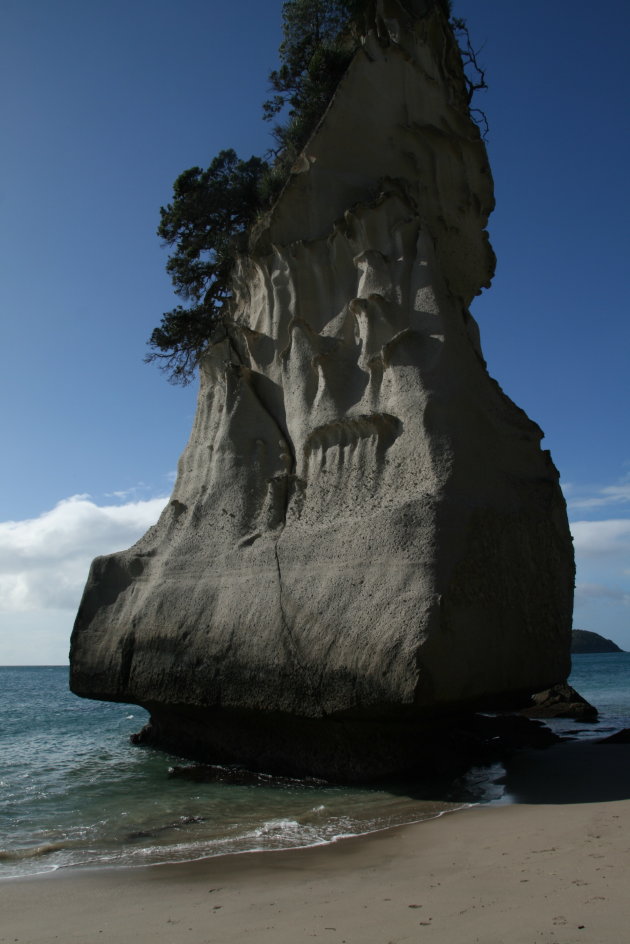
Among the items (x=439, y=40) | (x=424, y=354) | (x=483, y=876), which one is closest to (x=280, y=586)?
(x=424, y=354)

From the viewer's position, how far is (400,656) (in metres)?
6.29

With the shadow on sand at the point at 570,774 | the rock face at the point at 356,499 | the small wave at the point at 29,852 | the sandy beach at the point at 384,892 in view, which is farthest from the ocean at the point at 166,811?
the rock face at the point at 356,499

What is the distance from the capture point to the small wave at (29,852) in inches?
211

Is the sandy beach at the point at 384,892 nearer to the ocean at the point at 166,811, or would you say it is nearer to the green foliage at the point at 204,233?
the ocean at the point at 166,811

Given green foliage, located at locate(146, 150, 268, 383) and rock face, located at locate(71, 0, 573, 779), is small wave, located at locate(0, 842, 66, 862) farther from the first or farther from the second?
green foliage, located at locate(146, 150, 268, 383)

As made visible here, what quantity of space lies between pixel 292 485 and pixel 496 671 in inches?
132

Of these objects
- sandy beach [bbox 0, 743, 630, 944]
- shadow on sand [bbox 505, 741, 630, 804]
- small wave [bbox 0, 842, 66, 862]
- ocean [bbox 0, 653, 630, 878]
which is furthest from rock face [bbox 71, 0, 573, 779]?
small wave [bbox 0, 842, 66, 862]

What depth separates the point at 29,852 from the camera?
5473 mm

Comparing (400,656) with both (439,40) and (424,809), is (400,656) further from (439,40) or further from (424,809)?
(439,40)

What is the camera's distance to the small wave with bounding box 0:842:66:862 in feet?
17.5

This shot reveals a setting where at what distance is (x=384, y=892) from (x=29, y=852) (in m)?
3.06

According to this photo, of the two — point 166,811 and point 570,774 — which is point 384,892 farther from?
point 570,774

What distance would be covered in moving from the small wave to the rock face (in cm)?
243

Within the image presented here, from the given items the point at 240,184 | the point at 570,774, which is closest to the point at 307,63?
the point at 240,184
